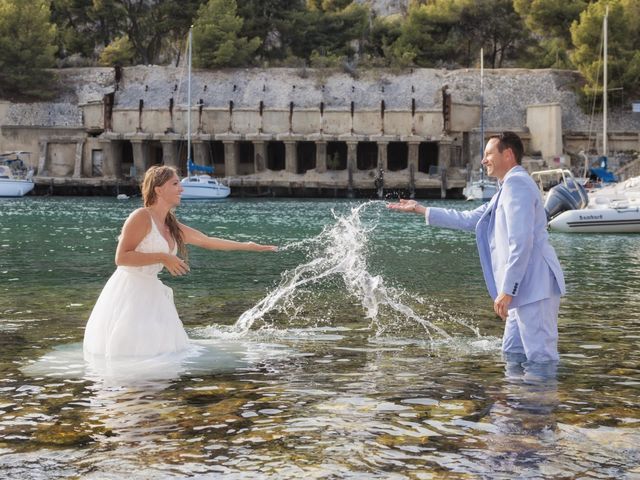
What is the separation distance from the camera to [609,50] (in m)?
75.2

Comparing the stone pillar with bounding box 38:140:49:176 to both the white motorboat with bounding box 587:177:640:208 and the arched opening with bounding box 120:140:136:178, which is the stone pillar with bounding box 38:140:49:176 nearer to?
the arched opening with bounding box 120:140:136:178

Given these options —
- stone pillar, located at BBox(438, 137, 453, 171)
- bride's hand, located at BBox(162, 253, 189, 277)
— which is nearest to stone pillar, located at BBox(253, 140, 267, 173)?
stone pillar, located at BBox(438, 137, 453, 171)

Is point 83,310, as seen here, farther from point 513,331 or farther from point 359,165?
point 359,165

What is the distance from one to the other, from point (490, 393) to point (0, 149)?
7112 cm

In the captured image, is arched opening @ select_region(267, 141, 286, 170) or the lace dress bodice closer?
the lace dress bodice

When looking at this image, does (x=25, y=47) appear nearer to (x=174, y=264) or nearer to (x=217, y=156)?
(x=217, y=156)

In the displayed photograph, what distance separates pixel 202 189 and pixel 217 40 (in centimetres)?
1794

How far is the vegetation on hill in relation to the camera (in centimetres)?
7694

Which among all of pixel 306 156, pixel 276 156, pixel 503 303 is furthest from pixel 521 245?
pixel 276 156

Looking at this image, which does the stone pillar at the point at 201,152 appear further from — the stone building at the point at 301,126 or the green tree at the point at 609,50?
the green tree at the point at 609,50

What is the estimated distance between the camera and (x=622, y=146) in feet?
234

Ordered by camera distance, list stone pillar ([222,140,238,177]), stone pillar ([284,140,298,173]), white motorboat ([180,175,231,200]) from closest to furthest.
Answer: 1. white motorboat ([180,175,231,200])
2. stone pillar ([284,140,298,173])
3. stone pillar ([222,140,238,177])

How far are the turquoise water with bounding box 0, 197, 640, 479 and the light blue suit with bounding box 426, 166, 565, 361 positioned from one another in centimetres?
52

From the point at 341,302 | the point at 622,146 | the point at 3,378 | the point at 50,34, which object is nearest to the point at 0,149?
the point at 50,34
